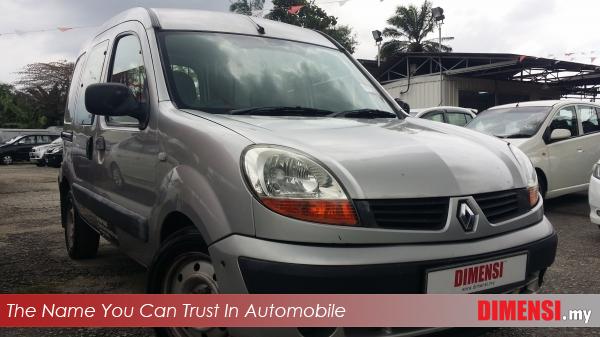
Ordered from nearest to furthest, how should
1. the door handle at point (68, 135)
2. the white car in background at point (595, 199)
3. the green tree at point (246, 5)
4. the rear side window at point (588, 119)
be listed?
the door handle at point (68, 135)
the white car in background at point (595, 199)
the rear side window at point (588, 119)
the green tree at point (246, 5)

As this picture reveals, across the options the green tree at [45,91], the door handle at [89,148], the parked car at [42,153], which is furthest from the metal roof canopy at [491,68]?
the green tree at [45,91]

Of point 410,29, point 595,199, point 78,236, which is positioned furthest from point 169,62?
point 410,29

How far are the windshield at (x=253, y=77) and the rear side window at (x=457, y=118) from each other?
736 centimetres

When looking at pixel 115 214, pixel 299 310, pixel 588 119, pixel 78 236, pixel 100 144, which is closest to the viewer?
pixel 299 310

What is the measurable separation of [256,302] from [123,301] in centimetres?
85

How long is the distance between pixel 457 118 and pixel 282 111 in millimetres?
8492

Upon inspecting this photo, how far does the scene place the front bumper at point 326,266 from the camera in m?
1.67

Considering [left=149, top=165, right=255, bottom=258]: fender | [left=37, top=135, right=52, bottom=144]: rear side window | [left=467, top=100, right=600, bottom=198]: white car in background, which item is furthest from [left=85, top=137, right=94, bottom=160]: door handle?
[left=37, top=135, right=52, bottom=144]: rear side window

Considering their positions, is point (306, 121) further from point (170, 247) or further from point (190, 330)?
point (190, 330)

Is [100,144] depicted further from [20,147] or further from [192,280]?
[20,147]

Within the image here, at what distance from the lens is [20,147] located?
2416cm

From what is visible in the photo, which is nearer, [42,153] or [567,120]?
[567,120]

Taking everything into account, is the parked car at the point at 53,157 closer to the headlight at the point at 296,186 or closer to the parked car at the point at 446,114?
the parked car at the point at 446,114

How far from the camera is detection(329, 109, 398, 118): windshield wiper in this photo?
8.81 ft
